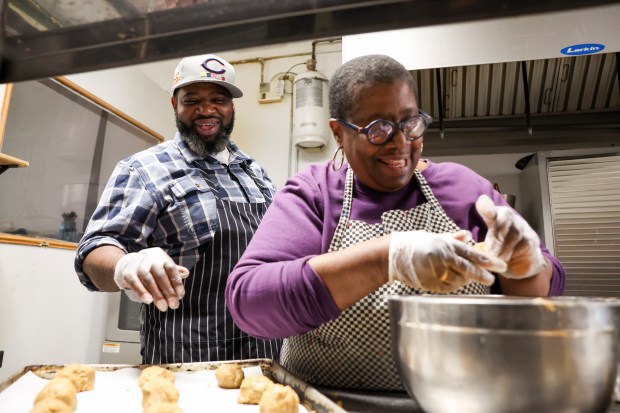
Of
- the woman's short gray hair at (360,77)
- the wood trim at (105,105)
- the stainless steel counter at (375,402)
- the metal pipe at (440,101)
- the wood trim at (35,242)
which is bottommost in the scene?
the stainless steel counter at (375,402)

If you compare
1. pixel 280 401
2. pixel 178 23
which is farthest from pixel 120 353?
pixel 178 23

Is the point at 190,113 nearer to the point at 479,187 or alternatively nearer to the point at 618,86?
the point at 479,187

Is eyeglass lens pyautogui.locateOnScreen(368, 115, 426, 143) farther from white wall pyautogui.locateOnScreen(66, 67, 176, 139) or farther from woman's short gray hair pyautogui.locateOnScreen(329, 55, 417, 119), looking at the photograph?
white wall pyautogui.locateOnScreen(66, 67, 176, 139)

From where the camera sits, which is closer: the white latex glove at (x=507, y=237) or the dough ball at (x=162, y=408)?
the white latex glove at (x=507, y=237)

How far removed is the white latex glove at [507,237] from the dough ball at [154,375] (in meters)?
0.88

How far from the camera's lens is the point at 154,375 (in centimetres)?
112

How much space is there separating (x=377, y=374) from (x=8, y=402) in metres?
0.92

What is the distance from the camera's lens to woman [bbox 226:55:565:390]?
2.57ft

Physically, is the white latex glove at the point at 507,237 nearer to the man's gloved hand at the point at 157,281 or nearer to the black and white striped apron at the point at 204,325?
the man's gloved hand at the point at 157,281

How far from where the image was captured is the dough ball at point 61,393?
979 millimetres

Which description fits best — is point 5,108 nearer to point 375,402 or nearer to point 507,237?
point 375,402

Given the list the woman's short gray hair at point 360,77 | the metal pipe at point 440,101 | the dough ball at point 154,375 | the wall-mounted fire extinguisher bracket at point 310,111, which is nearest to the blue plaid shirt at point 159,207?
the dough ball at point 154,375

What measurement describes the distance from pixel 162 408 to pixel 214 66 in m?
1.30

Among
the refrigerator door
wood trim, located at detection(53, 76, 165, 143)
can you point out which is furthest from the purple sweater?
the refrigerator door
